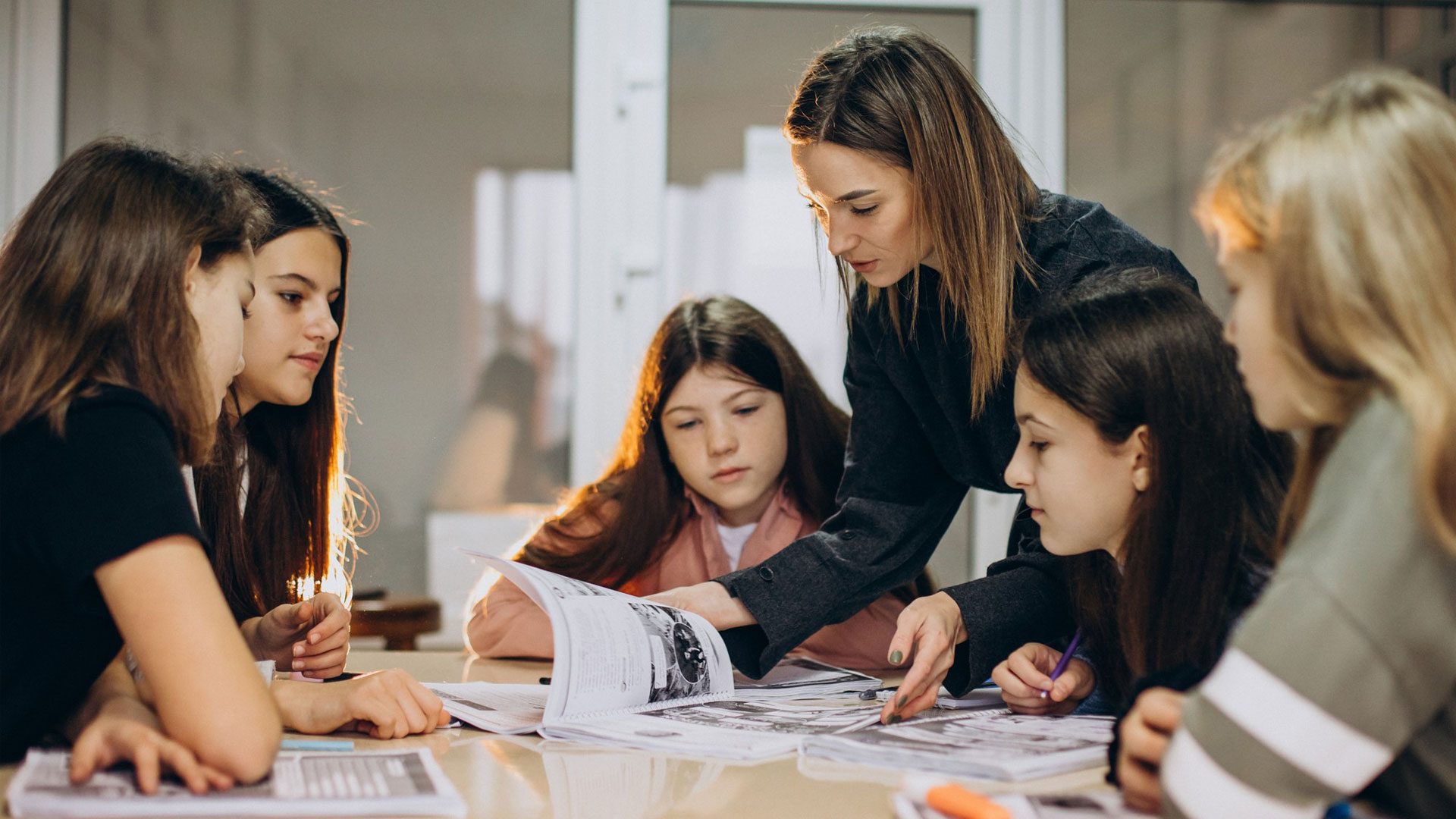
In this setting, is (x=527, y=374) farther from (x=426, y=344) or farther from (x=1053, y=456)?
(x=1053, y=456)

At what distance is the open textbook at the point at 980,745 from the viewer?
2.64 ft

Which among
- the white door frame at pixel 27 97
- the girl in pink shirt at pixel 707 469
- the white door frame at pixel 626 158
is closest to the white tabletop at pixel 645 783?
the girl in pink shirt at pixel 707 469

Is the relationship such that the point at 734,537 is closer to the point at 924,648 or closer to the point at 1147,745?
the point at 924,648

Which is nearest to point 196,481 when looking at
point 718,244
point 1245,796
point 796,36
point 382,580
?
point 1245,796

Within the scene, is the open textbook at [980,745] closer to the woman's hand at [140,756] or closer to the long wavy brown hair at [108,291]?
the woman's hand at [140,756]

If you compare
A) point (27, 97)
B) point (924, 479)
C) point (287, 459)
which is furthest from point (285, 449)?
point (27, 97)

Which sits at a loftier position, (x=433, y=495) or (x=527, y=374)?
(x=527, y=374)

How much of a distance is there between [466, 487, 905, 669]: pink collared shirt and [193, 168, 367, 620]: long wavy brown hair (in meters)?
0.22

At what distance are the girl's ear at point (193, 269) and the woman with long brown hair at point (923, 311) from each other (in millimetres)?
573

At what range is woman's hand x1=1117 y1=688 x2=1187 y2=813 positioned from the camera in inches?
27.6

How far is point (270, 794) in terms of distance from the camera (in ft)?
2.41

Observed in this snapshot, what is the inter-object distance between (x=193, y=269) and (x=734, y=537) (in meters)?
1.10

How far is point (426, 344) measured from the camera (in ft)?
8.27

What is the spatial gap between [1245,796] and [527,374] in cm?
211
